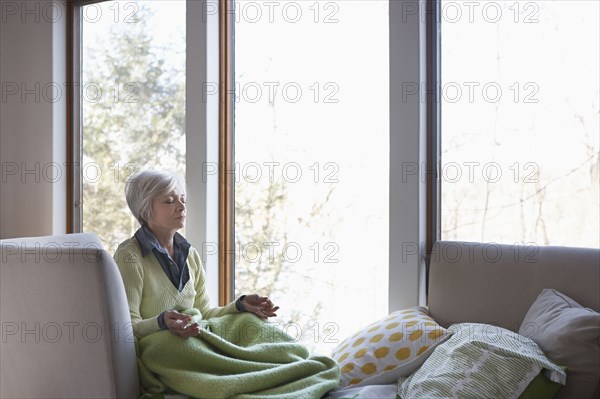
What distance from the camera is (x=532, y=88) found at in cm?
268

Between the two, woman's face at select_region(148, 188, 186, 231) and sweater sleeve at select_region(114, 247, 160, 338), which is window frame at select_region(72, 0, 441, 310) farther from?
sweater sleeve at select_region(114, 247, 160, 338)

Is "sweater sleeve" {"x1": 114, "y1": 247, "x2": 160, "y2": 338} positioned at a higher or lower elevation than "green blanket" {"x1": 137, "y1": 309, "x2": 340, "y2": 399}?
higher

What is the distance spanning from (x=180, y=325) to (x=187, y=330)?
0.03 metres

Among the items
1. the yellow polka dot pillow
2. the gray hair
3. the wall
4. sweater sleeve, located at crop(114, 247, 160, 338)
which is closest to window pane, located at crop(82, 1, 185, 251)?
the wall

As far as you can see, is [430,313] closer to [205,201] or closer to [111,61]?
[205,201]

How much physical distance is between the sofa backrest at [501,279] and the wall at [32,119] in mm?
2312

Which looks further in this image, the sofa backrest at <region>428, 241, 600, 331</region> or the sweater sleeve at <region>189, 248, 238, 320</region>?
the sweater sleeve at <region>189, 248, 238, 320</region>

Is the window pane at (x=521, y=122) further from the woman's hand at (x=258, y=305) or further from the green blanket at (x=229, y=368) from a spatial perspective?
the green blanket at (x=229, y=368)

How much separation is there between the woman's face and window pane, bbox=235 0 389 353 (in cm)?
72

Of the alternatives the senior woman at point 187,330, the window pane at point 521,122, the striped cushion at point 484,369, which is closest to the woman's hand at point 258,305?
the senior woman at point 187,330

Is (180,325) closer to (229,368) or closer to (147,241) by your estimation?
(229,368)

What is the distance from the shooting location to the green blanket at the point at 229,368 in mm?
2152

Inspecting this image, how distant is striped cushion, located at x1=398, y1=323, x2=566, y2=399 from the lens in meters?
Result: 2.03

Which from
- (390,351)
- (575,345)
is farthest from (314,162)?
(575,345)
